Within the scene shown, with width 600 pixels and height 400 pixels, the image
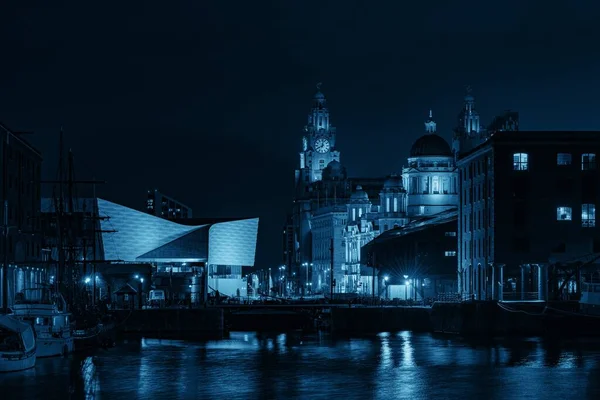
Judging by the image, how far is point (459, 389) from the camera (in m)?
70.8

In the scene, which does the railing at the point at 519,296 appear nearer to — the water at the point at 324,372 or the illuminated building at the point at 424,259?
the water at the point at 324,372

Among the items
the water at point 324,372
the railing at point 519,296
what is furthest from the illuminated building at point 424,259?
the water at point 324,372

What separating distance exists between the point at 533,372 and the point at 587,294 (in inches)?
882

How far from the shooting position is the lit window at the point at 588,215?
392ft

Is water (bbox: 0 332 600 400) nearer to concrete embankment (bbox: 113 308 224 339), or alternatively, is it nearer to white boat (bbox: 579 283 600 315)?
white boat (bbox: 579 283 600 315)

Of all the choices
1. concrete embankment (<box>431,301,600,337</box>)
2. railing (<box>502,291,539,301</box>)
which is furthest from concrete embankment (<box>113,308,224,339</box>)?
railing (<box>502,291,539,301</box>)

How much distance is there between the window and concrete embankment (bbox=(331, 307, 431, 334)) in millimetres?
19292

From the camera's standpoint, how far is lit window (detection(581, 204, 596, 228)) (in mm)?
119375

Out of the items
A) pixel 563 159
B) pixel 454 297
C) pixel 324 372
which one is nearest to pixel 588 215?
pixel 563 159

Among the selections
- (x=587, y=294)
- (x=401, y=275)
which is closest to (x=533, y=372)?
(x=587, y=294)

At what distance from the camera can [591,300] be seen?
326 feet

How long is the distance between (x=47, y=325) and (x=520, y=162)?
5210 cm

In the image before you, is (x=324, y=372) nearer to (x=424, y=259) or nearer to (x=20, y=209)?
(x=20, y=209)

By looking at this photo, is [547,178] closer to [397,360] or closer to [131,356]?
[397,360]
